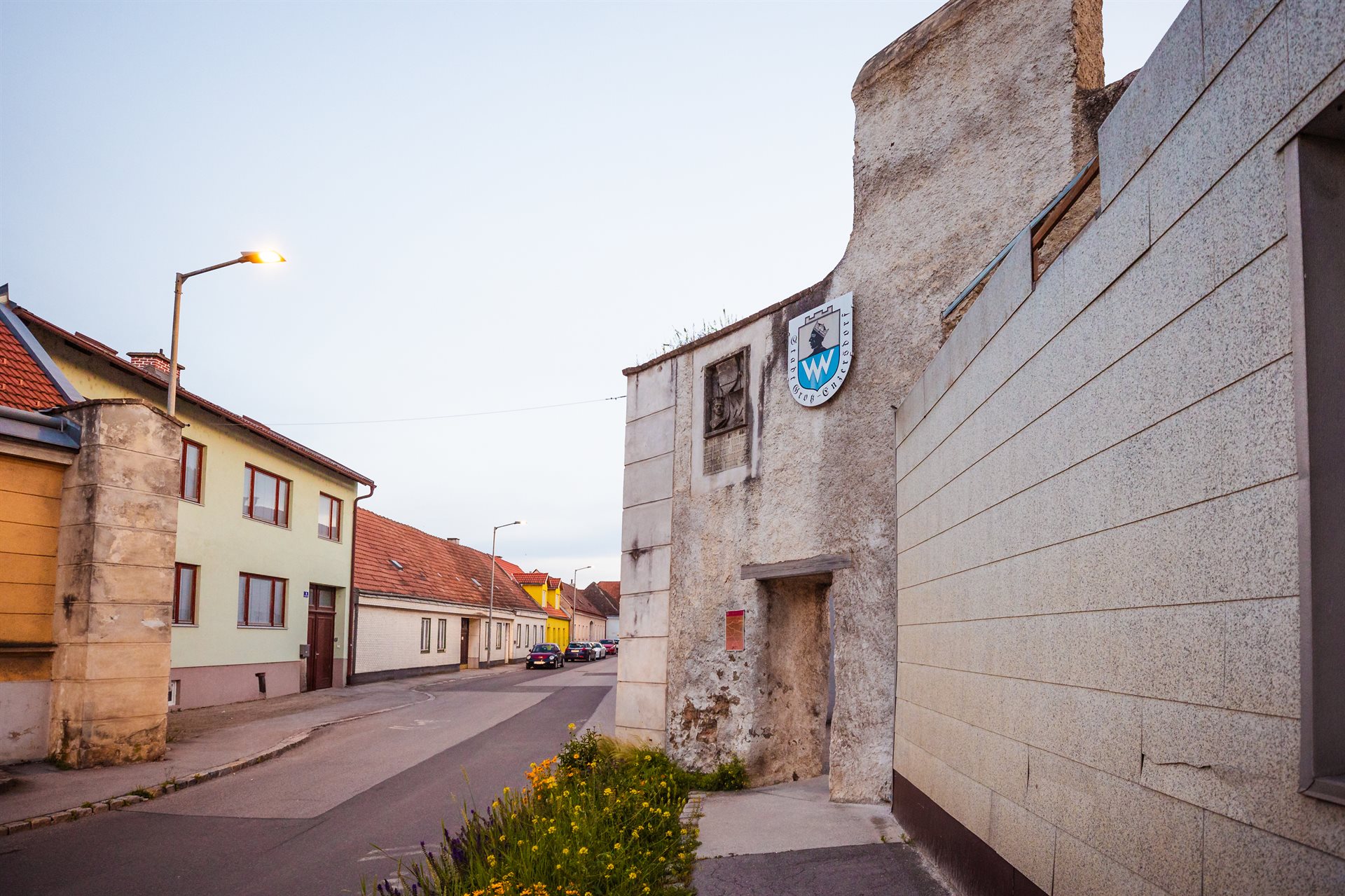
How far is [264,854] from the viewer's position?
Result: 8.05 meters

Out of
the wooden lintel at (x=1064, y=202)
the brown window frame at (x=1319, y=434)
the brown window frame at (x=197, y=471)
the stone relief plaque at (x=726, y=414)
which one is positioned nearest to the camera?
the brown window frame at (x=1319, y=434)

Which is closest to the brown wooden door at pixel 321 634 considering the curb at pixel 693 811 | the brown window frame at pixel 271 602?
the brown window frame at pixel 271 602

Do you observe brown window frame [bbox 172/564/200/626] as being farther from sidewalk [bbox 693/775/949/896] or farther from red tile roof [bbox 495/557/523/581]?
red tile roof [bbox 495/557/523/581]

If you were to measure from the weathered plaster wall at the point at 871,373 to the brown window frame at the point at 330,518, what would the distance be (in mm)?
18452

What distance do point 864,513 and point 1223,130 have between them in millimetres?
6257

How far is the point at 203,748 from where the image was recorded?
14.2m

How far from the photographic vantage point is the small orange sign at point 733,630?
34.8 feet

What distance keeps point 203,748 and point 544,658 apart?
30.1 meters

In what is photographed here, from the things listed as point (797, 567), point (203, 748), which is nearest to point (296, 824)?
point (797, 567)

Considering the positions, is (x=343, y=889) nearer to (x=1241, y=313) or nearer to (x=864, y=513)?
(x=864, y=513)

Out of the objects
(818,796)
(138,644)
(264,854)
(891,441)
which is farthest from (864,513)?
(138,644)

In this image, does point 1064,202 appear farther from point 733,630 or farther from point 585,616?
point 585,616

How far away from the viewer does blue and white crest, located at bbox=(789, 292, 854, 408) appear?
956cm

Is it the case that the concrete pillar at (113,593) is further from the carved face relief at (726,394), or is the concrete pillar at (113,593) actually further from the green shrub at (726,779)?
the carved face relief at (726,394)
